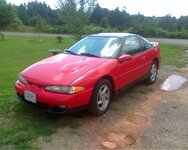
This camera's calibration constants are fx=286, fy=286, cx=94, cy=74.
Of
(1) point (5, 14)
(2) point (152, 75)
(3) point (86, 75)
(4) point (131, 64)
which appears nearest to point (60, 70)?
(3) point (86, 75)

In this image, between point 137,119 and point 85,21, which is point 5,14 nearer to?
point 85,21

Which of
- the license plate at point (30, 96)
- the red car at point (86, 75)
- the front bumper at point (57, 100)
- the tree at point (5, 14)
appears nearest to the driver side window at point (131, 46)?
the red car at point (86, 75)

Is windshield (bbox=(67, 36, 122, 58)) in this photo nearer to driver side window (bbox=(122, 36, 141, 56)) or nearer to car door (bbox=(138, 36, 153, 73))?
driver side window (bbox=(122, 36, 141, 56))

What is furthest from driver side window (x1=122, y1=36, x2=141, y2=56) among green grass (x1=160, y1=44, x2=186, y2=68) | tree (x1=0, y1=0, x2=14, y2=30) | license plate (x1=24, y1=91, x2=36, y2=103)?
tree (x1=0, y1=0, x2=14, y2=30)

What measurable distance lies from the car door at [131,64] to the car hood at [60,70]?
0.54 meters

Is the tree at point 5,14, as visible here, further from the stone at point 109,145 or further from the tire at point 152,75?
the stone at point 109,145

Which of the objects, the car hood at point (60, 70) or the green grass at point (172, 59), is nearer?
the car hood at point (60, 70)

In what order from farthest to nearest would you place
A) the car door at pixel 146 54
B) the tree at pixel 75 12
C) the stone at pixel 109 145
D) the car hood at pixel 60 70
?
the tree at pixel 75 12
the car door at pixel 146 54
the car hood at pixel 60 70
the stone at pixel 109 145

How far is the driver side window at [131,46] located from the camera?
19.8 ft

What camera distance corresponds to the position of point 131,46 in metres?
6.34

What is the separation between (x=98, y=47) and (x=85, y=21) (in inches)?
464

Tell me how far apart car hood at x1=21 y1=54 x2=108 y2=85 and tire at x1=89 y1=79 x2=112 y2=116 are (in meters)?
0.35

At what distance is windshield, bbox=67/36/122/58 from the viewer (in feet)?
18.8

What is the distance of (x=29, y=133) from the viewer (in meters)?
A: 4.25
